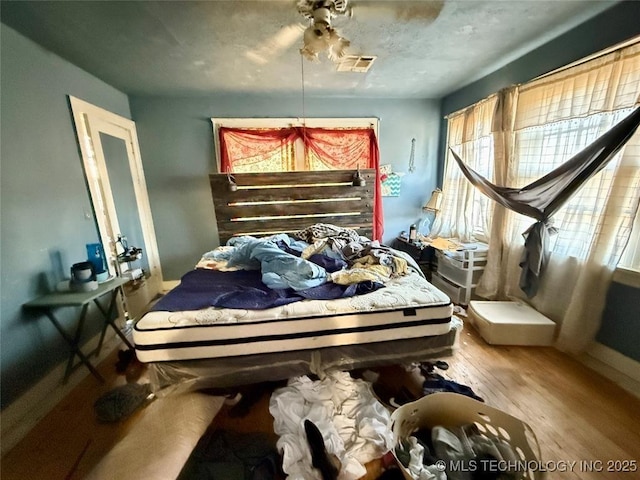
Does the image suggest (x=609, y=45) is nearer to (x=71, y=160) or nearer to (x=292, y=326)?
(x=292, y=326)

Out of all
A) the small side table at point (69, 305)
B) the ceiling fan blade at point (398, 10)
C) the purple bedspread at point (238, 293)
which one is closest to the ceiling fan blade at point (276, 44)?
the ceiling fan blade at point (398, 10)

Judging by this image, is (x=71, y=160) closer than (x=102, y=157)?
Yes

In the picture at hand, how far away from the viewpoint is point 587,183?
6.00 feet

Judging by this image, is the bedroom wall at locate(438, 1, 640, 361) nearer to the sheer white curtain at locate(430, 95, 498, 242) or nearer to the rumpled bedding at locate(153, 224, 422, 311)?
the sheer white curtain at locate(430, 95, 498, 242)

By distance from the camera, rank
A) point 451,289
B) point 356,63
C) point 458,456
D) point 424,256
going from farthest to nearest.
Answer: point 424,256
point 451,289
point 356,63
point 458,456

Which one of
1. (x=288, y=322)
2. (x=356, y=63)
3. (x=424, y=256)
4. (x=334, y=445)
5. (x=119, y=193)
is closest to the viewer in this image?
(x=334, y=445)

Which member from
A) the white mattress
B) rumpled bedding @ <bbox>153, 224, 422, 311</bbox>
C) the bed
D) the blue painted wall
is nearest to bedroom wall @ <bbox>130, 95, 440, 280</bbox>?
the blue painted wall

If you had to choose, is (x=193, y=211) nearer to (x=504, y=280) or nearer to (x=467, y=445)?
(x=467, y=445)

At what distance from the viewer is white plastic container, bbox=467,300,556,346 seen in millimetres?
2027

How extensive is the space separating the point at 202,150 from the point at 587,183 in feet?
12.5

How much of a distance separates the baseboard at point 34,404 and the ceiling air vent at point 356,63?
325cm

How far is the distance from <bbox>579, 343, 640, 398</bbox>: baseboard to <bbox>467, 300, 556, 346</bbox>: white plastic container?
0.79ft

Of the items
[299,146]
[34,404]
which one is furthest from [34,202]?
[299,146]

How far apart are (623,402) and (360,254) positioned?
183 centimetres
